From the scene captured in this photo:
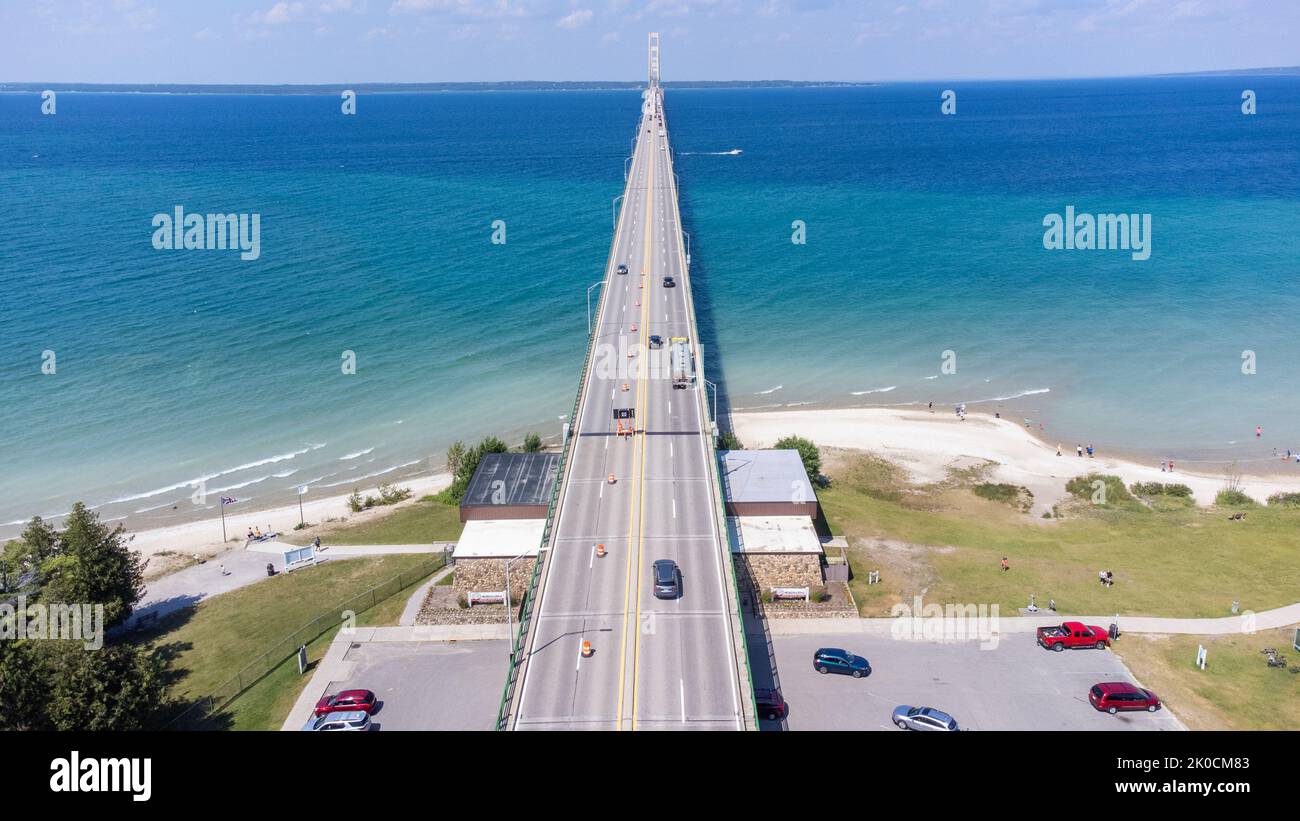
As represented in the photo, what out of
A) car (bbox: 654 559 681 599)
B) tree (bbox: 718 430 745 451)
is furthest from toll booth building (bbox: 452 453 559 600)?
tree (bbox: 718 430 745 451)

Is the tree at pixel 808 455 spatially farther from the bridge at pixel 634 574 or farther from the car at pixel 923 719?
the car at pixel 923 719

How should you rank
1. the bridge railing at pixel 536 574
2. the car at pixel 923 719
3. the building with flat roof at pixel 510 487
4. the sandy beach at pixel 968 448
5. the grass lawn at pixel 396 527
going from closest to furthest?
the bridge railing at pixel 536 574
the car at pixel 923 719
the building with flat roof at pixel 510 487
the grass lawn at pixel 396 527
the sandy beach at pixel 968 448

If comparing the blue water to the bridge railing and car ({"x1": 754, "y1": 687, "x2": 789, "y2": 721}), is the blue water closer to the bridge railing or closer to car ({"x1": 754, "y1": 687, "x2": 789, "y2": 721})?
the bridge railing

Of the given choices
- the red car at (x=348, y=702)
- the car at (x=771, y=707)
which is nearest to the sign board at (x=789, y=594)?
the car at (x=771, y=707)

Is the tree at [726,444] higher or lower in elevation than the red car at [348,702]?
higher

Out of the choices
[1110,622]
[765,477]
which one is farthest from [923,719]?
[765,477]
